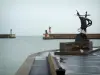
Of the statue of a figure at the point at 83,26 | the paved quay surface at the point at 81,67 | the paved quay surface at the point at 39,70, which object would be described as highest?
the statue of a figure at the point at 83,26

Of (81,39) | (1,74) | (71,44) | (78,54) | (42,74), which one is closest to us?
(42,74)

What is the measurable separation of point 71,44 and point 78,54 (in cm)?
79

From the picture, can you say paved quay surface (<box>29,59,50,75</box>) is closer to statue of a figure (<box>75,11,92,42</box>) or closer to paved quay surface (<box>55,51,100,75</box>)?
paved quay surface (<box>55,51,100,75</box>)

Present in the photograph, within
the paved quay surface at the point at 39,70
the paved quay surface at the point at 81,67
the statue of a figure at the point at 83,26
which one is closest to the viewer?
the paved quay surface at the point at 39,70

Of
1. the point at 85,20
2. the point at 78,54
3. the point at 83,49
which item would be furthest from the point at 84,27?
the point at 78,54

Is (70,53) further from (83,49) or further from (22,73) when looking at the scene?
(22,73)

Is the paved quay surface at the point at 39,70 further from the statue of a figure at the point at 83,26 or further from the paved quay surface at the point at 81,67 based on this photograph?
the statue of a figure at the point at 83,26

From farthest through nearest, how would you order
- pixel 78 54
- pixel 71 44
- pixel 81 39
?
pixel 81 39, pixel 71 44, pixel 78 54

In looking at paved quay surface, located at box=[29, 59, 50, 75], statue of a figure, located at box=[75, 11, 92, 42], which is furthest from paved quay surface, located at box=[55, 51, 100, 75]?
statue of a figure, located at box=[75, 11, 92, 42]

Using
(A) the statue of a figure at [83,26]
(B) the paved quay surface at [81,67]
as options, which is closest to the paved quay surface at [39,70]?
(B) the paved quay surface at [81,67]

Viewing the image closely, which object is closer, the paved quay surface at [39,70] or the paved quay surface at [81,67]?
the paved quay surface at [39,70]

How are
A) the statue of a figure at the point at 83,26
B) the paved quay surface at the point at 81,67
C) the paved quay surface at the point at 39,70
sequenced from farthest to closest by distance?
the statue of a figure at the point at 83,26, the paved quay surface at the point at 81,67, the paved quay surface at the point at 39,70

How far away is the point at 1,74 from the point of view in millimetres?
13562

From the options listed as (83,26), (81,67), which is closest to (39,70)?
(81,67)
